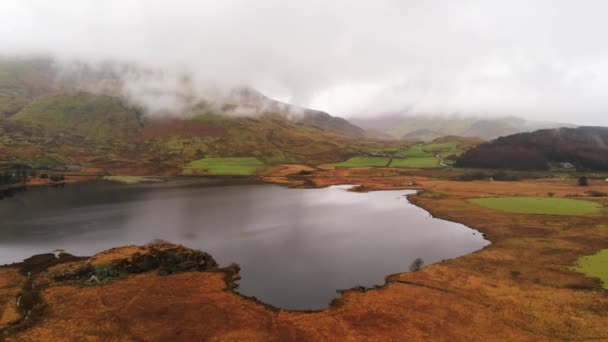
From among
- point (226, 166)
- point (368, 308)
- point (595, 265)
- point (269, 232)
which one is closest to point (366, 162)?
point (226, 166)

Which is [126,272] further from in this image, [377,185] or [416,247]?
[377,185]

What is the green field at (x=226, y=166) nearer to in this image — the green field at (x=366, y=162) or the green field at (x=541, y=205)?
the green field at (x=366, y=162)

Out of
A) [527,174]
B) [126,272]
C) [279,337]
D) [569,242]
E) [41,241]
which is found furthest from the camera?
[527,174]

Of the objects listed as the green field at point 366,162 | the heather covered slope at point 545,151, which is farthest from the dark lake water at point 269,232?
the heather covered slope at point 545,151

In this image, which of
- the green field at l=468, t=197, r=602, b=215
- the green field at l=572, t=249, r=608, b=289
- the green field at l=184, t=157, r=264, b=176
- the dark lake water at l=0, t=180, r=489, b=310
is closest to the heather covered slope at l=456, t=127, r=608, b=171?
the green field at l=468, t=197, r=602, b=215

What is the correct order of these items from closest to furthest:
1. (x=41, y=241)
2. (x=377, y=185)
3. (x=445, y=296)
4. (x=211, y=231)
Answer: (x=445, y=296) → (x=41, y=241) → (x=211, y=231) → (x=377, y=185)

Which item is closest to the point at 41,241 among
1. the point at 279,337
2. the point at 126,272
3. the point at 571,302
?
the point at 126,272

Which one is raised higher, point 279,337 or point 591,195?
point 591,195

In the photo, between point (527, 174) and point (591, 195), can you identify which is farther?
point (527, 174)
